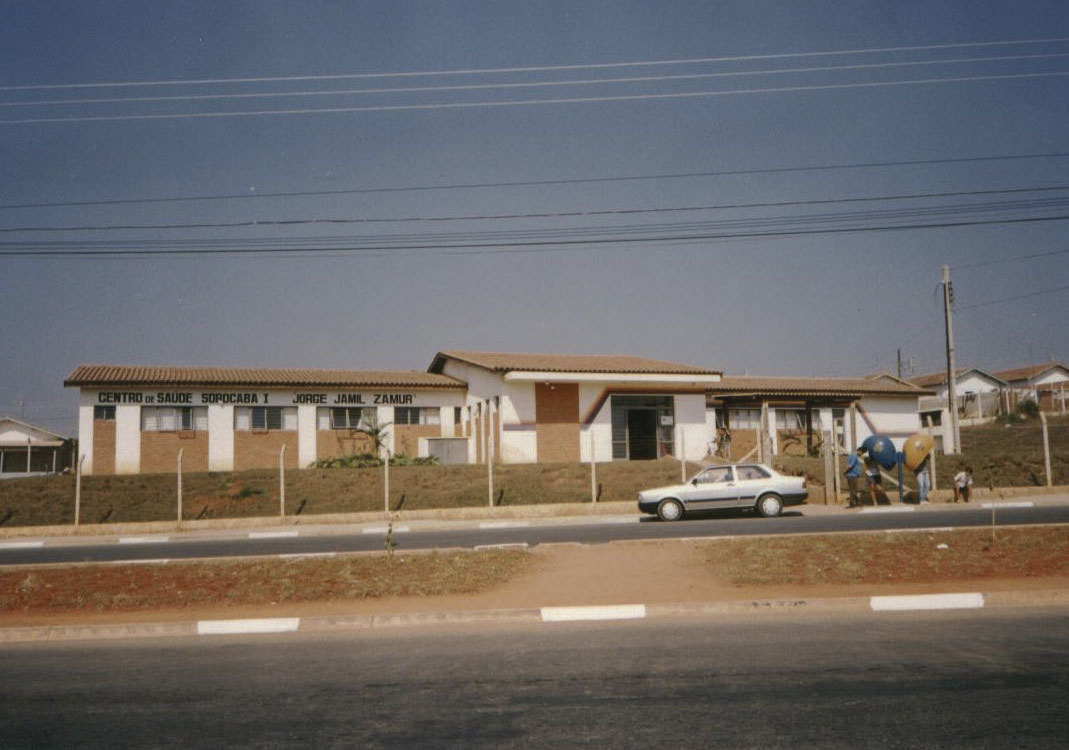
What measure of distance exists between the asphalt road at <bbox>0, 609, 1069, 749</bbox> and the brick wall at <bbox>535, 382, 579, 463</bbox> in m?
21.3

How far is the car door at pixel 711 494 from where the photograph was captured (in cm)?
1944

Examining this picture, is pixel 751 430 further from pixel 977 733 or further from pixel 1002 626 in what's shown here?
pixel 977 733

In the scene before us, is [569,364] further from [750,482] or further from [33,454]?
[33,454]

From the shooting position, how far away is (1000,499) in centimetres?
2250

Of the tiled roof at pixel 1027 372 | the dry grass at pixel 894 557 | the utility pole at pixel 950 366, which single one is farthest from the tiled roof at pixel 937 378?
the dry grass at pixel 894 557

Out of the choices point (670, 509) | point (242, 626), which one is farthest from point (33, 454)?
point (242, 626)

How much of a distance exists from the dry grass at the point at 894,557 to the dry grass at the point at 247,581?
3.39 m

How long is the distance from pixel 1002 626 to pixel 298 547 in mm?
12574

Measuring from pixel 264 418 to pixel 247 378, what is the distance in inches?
69.9

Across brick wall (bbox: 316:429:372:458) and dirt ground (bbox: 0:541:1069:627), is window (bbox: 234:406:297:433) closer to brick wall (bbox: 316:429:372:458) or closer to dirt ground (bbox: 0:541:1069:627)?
brick wall (bbox: 316:429:372:458)

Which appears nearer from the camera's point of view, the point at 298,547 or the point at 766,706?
the point at 766,706

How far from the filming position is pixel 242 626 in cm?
868

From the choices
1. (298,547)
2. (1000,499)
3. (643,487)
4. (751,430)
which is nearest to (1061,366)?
(751,430)

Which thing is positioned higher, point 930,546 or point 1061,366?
point 1061,366
